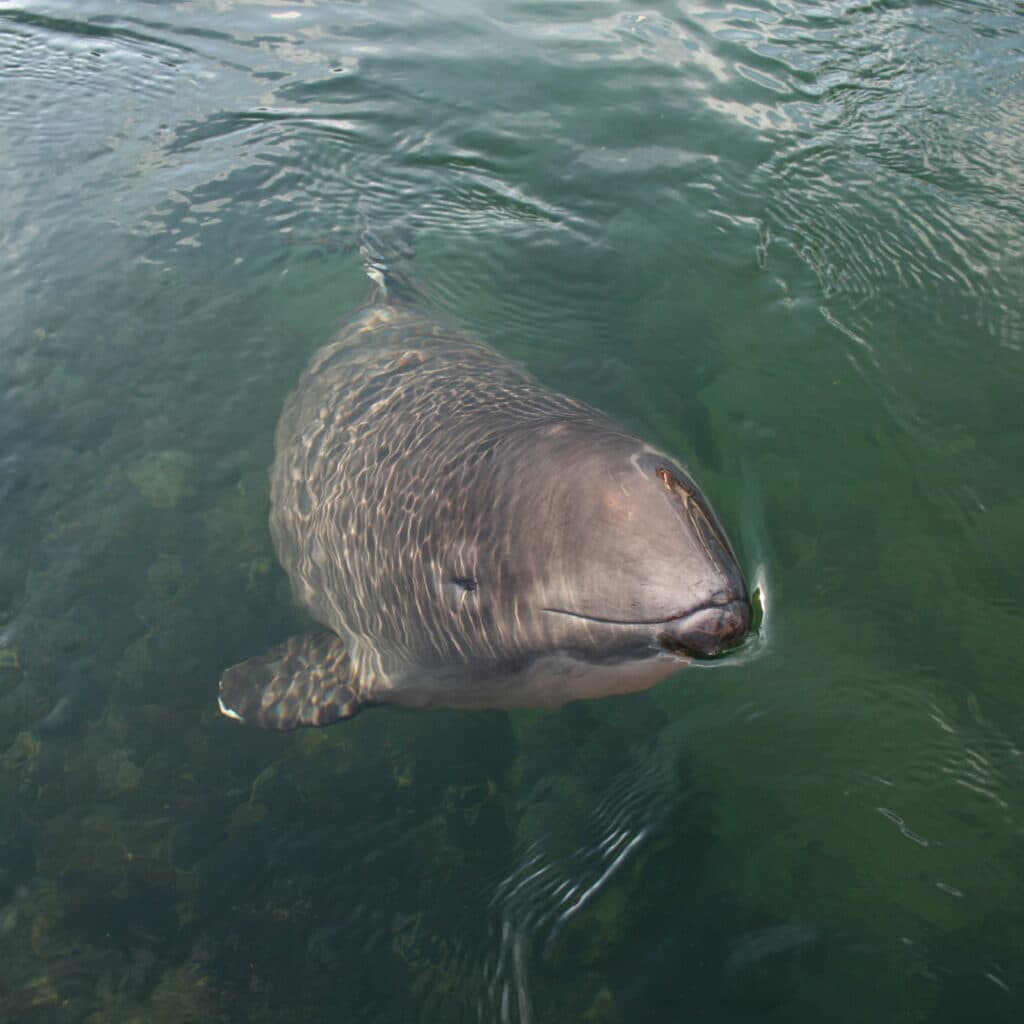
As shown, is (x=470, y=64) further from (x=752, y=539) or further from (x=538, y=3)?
(x=752, y=539)

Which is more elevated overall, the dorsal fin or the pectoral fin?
the dorsal fin

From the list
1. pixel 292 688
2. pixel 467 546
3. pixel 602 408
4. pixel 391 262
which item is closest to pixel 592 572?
pixel 467 546

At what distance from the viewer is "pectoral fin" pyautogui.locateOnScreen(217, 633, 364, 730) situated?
4836 millimetres

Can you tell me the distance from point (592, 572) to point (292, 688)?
2.32m

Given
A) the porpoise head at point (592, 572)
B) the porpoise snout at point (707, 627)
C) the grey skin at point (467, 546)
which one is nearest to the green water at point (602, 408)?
Answer: the grey skin at point (467, 546)

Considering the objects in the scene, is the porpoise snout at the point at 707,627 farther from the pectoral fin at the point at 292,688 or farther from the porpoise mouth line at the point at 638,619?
the pectoral fin at the point at 292,688

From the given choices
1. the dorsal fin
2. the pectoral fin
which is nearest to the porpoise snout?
the pectoral fin

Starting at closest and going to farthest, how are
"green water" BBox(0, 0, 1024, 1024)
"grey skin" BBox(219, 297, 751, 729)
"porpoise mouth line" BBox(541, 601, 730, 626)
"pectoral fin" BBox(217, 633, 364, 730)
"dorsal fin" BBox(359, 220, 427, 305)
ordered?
"porpoise mouth line" BBox(541, 601, 730, 626)
"grey skin" BBox(219, 297, 751, 729)
"green water" BBox(0, 0, 1024, 1024)
"pectoral fin" BBox(217, 633, 364, 730)
"dorsal fin" BBox(359, 220, 427, 305)

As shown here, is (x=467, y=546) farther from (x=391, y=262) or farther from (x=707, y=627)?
(x=391, y=262)

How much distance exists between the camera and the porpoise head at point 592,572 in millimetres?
3199

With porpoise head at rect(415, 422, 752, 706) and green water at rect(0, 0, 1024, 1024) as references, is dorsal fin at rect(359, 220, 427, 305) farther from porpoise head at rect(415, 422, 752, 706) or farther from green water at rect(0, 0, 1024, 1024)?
porpoise head at rect(415, 422, 752, 706)

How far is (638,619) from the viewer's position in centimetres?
330

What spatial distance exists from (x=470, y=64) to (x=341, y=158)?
2.29 metres

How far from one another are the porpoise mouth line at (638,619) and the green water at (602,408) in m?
1.09
